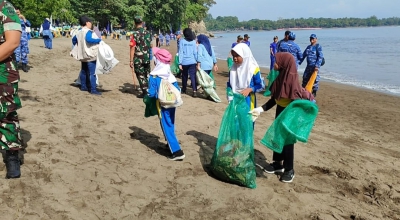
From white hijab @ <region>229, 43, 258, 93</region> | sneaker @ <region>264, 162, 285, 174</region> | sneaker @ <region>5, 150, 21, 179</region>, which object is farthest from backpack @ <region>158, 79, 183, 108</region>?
sneaker @ <region>5, 150, 21, 179</region>

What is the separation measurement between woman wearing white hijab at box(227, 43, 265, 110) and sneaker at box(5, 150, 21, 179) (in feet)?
8.50

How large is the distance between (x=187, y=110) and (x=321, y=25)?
200 meters

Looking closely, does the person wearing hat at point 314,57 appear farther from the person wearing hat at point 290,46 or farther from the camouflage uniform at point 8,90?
the camouflage uniform at point 8,90

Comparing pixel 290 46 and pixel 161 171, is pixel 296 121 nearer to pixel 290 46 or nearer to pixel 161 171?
pixel 161 171

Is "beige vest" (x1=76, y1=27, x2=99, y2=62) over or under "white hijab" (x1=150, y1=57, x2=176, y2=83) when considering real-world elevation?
over

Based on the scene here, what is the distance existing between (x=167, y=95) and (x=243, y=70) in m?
1.04

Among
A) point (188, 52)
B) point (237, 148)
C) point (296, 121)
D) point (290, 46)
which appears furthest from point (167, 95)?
point (290, 46)

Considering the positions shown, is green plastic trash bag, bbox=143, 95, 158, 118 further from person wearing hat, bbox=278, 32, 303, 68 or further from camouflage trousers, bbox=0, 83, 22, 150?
person wearing hat, bbox=278, 32, 303, 68

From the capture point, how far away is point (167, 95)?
174 inches

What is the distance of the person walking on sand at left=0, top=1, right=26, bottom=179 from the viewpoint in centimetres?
319

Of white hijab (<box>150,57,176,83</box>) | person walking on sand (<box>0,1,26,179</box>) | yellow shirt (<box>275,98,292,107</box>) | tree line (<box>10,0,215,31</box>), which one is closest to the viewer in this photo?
person walking on sand (<box>0,1,26,179</box>)

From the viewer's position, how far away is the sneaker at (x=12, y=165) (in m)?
3.59

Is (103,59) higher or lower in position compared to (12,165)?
higher

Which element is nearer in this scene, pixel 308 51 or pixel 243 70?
pixel 243 70
